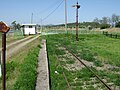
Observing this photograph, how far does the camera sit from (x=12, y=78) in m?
8.44

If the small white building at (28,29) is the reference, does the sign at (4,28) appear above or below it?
below

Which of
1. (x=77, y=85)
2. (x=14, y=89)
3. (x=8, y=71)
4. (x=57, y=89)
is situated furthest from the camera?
(x=8, y=71)

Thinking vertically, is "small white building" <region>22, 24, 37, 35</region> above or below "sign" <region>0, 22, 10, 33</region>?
above

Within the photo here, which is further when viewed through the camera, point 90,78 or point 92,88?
point 90,78

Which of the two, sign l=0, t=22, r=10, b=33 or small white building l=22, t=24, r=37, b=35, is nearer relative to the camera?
sign l=0, t=22, r=10, b=33

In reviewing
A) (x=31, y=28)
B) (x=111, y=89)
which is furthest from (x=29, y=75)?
(x=31, y=28)

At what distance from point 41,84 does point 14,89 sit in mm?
965

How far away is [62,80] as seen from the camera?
807 centimetres

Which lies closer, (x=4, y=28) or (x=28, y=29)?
(x=4, y=28)

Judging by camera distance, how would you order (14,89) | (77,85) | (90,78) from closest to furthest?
(14,89)
(77,85)
(90,78)

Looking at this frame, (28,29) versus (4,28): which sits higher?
(28,29)

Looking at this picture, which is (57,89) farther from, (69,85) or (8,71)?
(8,71)

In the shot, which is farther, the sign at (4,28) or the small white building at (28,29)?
the small white building at (28,29)

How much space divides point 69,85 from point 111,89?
4.23 ft
